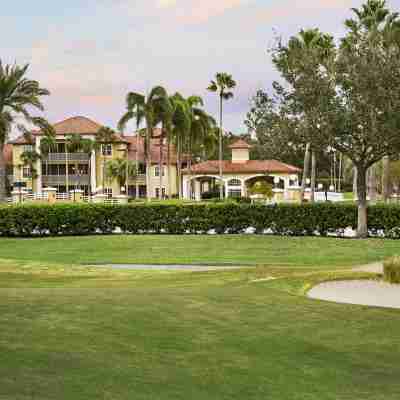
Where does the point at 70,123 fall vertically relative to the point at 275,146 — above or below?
above

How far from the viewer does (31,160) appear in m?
92.5

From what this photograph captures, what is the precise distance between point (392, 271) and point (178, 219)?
17.9 meters

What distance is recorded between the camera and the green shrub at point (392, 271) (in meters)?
15.1

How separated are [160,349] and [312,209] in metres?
23.4

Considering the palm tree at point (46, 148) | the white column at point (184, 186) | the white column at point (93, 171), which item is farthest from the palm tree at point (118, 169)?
the white column at point (184, 186)

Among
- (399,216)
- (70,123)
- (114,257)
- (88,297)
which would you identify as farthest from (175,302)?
(70,123)

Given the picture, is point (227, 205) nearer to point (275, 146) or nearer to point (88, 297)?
point (275, 146)

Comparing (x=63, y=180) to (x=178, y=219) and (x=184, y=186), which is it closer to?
(x=184, y=186)

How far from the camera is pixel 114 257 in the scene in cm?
2552

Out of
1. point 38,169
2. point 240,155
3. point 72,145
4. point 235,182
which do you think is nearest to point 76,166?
point 72,145

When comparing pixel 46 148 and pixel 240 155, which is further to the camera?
pixel 46 148

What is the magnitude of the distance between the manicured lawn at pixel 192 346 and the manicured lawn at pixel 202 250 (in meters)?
10.7

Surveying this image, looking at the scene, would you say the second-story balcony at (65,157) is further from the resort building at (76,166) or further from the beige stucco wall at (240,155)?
the beige stucco wall at (240,155)

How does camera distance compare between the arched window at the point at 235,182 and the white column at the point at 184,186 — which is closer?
the white column at the point at 184,186
